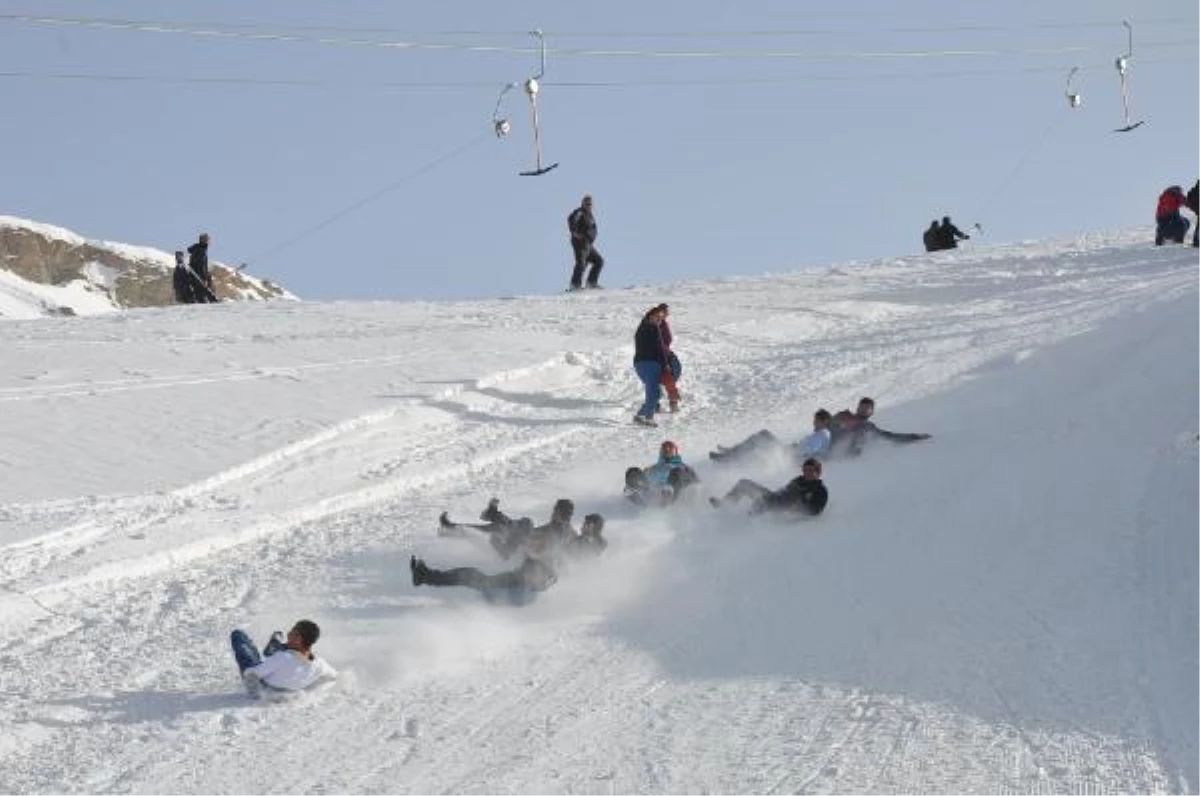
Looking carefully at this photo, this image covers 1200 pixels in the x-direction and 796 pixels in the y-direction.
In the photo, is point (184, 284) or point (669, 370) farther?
point (184, 284)

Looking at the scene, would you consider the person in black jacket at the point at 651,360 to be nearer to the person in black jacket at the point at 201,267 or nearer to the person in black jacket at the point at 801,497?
the person in black jacket at the point at 801,497

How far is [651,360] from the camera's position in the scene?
18812 millimetres

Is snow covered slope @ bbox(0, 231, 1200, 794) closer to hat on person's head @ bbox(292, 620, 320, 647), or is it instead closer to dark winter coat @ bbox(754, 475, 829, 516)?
dark winter coat @ bbox(754, 475, 829, 516)

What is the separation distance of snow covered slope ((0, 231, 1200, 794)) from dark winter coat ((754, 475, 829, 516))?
0.51 feet

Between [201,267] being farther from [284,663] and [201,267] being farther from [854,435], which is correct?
[284,663]

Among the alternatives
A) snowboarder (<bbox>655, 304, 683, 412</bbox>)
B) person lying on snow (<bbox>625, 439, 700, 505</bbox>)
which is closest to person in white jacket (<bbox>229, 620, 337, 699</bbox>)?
person lying on snow (<bbox>625, 439, 700, 505</bbox>)

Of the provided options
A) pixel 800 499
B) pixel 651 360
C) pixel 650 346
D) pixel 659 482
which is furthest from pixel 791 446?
pixel 650 346

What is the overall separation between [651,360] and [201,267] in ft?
47.7

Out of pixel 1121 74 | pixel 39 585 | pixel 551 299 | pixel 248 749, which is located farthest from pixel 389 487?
pixel 1121 74

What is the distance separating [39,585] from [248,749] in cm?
372

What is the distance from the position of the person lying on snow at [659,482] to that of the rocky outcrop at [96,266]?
54592 millimetres

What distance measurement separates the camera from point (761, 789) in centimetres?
807

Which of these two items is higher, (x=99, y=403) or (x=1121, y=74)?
(x=1121, y=74)

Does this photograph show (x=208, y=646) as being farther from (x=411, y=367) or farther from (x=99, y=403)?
(x=411, y=367)
